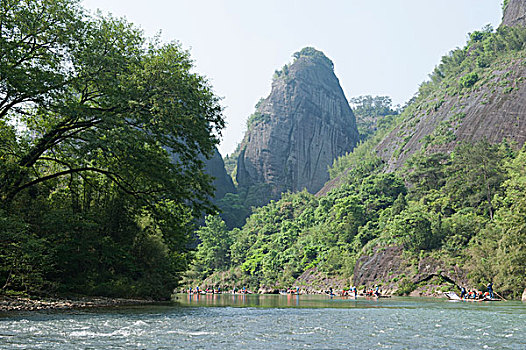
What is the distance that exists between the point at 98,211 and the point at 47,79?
965 centimetres

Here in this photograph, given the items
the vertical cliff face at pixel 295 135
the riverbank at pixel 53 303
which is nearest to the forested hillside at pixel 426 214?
the vertical cliff face at pixel 295 135

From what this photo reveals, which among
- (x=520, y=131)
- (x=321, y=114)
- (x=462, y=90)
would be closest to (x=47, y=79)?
(x=520, y=131)

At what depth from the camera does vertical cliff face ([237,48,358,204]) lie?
163750 mm

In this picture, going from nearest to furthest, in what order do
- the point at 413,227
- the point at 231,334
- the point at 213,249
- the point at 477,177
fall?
the point at 231,334 → the point at 413,227 → the point at 477,177 → the point at 213,249

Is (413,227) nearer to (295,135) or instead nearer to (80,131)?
(80,131)

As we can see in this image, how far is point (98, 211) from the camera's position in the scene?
2672cm

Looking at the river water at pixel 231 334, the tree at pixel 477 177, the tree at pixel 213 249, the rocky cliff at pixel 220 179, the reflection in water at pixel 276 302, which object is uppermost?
the rocky cliff at pixel 220 179

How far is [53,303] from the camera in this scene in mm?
20609

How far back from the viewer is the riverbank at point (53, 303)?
18703 millimetres

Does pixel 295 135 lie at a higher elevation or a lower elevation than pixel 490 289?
higher

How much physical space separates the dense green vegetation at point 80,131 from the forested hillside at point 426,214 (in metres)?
33.8

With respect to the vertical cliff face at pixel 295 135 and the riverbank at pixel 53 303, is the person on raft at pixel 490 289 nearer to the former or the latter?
the riverbank at pixel 53 303

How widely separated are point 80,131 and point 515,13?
132 m

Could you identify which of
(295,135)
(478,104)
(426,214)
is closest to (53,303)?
(426,214)
